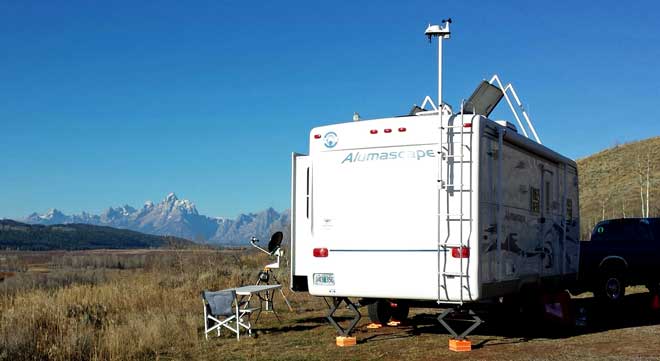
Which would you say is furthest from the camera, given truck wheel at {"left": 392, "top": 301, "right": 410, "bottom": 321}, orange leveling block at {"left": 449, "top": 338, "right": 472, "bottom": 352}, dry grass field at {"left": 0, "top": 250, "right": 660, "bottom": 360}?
truck wheel at {"left": 392, "top": 301, "right": 410, "bottom": 321}

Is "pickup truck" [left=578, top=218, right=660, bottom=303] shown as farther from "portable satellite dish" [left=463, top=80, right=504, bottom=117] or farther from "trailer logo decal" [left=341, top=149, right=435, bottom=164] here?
"trailer logo decal" [left=341, top=149, right=435, bottom=164]

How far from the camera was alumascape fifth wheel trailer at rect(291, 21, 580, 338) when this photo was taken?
923 cm

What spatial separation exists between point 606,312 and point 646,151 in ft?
159

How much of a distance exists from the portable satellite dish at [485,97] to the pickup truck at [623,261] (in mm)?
5310

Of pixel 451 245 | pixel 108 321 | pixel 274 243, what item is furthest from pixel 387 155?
pixel 108 321

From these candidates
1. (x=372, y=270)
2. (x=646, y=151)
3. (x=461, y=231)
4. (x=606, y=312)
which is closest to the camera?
(x=461, y=231)

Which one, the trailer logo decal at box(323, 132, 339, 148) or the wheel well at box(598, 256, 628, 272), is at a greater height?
the trailer logo decal at box(323, 132, 339, 148)

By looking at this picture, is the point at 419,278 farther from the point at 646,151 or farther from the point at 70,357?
the point at 646,151

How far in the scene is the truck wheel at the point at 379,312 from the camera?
40.2 ft

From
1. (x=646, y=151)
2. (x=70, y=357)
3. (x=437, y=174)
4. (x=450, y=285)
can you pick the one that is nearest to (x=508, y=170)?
(x=437, y=174)

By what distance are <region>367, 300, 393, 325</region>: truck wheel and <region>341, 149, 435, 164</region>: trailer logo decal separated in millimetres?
3188

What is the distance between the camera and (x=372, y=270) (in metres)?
9.82

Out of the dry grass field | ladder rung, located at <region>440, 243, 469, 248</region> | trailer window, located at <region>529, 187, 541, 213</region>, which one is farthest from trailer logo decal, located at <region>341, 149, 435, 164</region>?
the dry grass field

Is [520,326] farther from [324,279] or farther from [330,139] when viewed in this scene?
[330,139]
